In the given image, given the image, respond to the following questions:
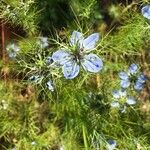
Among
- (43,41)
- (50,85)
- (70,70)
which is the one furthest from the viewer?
(43,41)

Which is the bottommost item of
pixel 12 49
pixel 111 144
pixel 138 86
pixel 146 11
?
pixel 111 144

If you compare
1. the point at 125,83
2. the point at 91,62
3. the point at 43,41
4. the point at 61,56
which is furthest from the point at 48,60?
the point at 125,83

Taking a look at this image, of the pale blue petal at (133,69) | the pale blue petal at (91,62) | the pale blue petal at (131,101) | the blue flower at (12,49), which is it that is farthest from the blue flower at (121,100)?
the blue flower at (12,49)

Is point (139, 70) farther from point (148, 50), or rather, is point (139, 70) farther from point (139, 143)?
point (139, 143)

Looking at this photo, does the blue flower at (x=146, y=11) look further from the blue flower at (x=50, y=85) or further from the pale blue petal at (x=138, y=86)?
the blue flower at (x=50, y=85)

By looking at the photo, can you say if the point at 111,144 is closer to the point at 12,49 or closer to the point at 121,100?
the point at 121,100

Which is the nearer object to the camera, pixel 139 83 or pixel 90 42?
pixel 90 42
